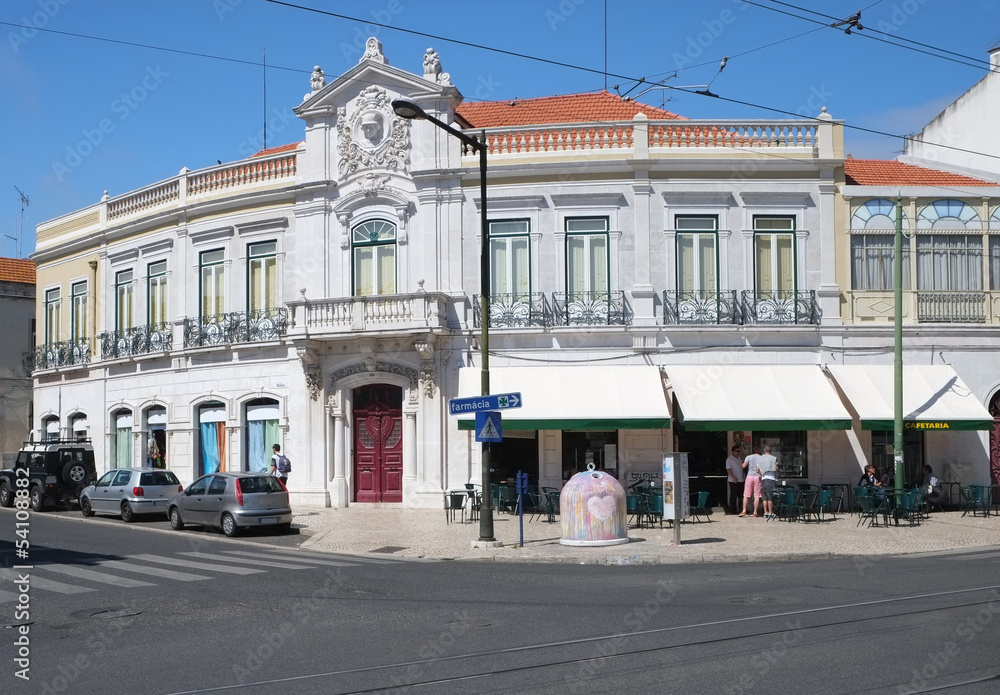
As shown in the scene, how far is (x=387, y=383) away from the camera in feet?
90.1

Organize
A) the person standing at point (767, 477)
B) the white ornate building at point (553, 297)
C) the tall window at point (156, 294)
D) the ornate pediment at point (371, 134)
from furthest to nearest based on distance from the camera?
the tall window at point (156, 294) → the ornate pediment at point (371, 134) → the white ornate building at point (553, 297) → the person standing at point (767, 477)

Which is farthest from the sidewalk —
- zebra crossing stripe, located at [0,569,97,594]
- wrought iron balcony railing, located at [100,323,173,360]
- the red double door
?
wrought iron balcony railing, located at [100,323,173,360]

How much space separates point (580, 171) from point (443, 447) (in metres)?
7.92

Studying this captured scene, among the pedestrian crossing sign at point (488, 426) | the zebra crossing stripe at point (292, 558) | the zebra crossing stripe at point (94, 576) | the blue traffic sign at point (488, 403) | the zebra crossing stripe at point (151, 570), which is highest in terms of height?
the blue traffic sign at point (488, 403)

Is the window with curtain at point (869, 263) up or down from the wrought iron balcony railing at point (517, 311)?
up

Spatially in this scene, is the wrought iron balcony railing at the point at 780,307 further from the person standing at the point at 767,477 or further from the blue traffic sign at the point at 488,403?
the blue traffic sign at the point at 488,403

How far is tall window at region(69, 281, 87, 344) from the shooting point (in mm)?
35406

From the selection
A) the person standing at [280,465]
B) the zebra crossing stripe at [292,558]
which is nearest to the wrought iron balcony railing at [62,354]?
the person standing at [280,465]

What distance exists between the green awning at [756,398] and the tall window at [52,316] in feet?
74.2

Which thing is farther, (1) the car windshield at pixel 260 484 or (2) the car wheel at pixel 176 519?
(2) the car wheel at pixel 176 519

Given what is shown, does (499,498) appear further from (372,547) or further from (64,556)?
(64,556)

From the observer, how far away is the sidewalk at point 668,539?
57.9 ft

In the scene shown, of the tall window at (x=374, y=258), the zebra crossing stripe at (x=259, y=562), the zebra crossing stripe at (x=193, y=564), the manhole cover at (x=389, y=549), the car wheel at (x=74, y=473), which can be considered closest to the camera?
the zebra crossing stripe at (x=193, y=564)

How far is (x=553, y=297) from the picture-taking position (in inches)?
1053
